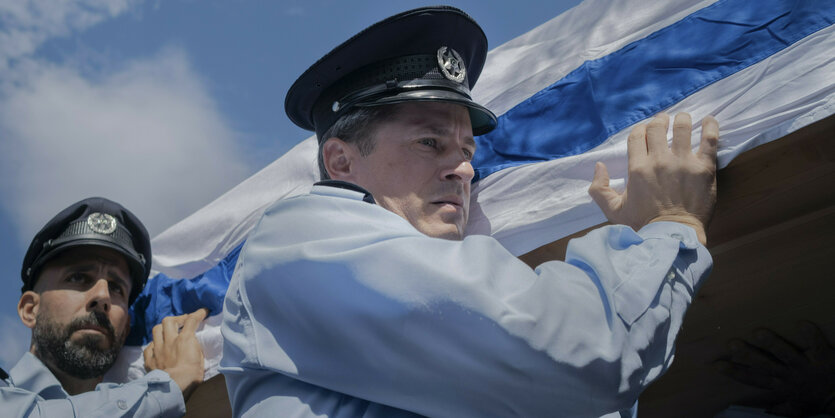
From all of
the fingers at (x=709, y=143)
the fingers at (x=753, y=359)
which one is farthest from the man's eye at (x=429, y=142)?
the fingers at (x=753, y=359)

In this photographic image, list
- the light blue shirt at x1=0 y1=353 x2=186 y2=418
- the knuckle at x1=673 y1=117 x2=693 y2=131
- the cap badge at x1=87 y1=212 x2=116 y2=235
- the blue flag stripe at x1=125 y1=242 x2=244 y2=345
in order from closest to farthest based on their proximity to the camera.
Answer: the knuckle at x1=673 y1=117 x2=693 y2=131
the light blue shirt at x1=0 y1=353 x2=186 y2=418
the blue flag stripe at x1=125 y1=242 x2=244 y2=345
the cap badge at x1=87 y1=212 x2=116 y2=235

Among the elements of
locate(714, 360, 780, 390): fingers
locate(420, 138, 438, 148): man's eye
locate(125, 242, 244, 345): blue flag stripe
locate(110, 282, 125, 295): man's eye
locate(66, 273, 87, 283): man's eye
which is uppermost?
locate(66, 273, 87, 283): man's eye

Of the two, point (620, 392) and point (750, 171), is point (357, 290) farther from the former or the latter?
point (750, 171)

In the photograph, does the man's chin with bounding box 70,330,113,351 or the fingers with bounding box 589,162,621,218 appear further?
the man's chin with bounding box 70,330,113,351

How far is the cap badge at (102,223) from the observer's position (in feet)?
10.1

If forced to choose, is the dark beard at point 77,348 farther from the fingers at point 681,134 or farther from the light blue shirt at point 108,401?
the fingers at point 681,134

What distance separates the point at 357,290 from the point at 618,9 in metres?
1.46

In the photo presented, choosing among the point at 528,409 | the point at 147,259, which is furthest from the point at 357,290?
the point at 147,259

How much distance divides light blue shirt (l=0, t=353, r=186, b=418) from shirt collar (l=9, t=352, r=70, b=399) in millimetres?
20

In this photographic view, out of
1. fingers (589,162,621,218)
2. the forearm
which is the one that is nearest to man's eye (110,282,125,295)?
the forearm

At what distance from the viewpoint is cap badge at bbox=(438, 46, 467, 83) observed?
2.00m

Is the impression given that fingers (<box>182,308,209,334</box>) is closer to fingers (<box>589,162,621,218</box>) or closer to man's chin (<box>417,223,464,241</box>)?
man's chin (<box>417,223,464,241</box>)

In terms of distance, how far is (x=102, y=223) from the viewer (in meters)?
3.09

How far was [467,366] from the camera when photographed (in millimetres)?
1052
